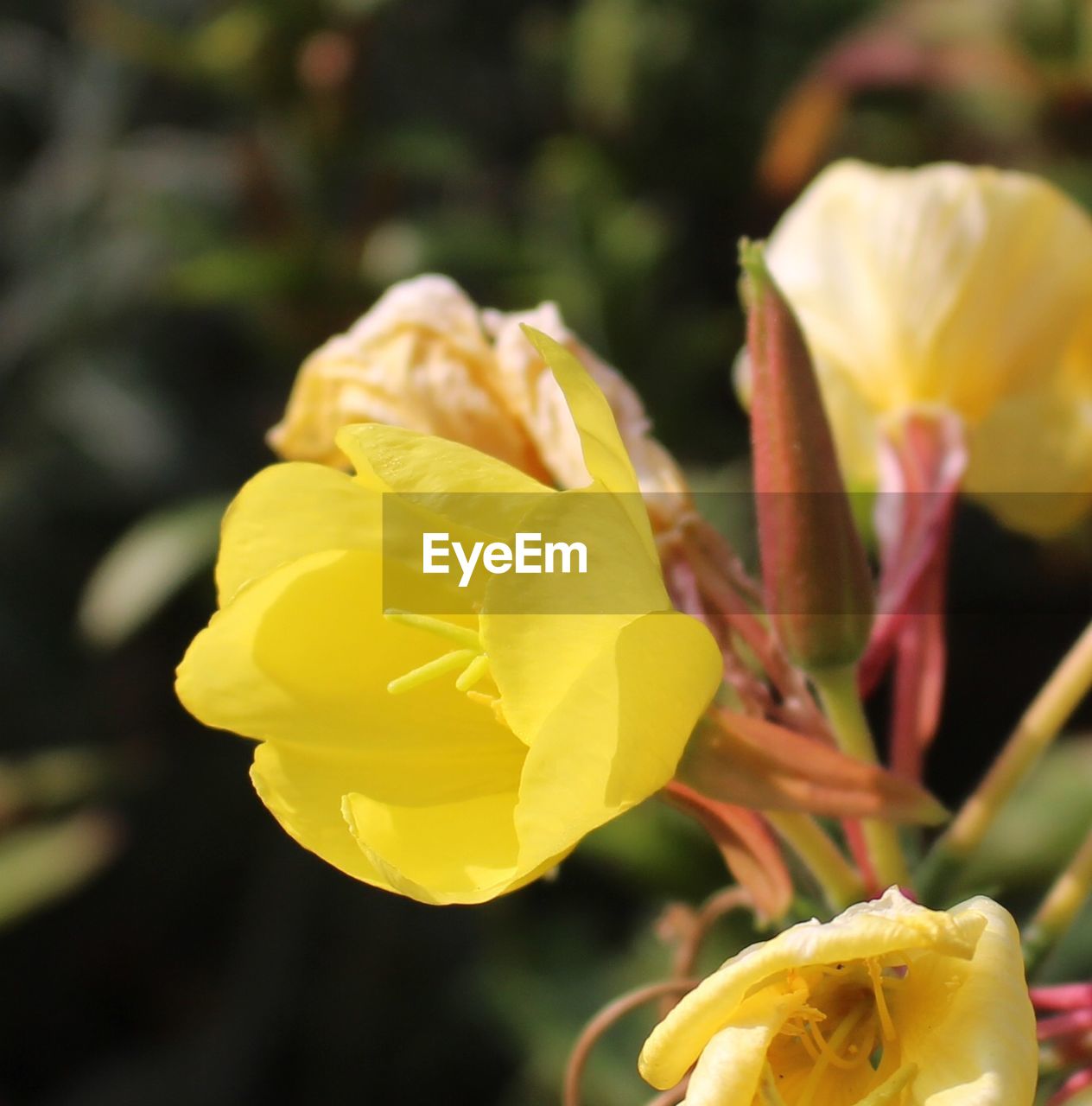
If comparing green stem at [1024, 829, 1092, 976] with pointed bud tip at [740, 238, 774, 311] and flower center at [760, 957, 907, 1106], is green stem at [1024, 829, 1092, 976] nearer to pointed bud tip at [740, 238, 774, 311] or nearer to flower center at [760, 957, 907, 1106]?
flower center at [760, 957, 907, 1106]

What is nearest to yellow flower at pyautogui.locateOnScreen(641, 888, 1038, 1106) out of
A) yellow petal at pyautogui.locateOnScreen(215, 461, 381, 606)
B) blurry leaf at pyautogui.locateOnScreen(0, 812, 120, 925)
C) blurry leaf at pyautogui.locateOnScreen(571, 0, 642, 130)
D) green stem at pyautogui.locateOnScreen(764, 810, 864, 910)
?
green stem at pyautogui.locateOnScreen(764, 810, 864, 910)

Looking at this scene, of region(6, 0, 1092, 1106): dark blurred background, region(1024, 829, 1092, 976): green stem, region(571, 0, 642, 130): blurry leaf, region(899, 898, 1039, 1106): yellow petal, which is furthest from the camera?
region(571, 0, 642, 130): blurry leaf

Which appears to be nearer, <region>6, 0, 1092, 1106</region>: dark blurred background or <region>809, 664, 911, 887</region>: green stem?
<region>809, 664, 911, 887</region>: green stem

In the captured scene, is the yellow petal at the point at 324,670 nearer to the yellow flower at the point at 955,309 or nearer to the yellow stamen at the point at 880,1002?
the yellow stamen at the point at 880,1002

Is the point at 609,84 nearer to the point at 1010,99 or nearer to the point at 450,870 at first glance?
the point at 1010,99

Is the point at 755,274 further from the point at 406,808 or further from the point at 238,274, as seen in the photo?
the point at 238,274

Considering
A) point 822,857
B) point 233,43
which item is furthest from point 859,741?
point 233,43
